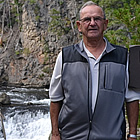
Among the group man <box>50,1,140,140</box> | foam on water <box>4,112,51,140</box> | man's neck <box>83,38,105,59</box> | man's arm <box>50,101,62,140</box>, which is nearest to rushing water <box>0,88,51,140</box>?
foam on water <box>4,112,51,140</box>

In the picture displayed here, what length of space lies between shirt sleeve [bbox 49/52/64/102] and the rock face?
Answer: 1910 centimetres

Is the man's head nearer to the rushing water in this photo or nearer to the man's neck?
the man's neck

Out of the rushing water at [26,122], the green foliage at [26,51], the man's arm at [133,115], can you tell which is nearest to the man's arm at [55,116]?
the man's arm at [133,115]

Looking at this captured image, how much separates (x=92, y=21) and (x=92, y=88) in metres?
0.53

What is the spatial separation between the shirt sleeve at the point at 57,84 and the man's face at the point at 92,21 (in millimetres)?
299

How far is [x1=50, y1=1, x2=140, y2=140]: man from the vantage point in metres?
1.83

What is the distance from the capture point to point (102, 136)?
5.92ft

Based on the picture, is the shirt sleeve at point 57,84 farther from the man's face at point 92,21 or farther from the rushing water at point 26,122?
the rushing water at point 26,122

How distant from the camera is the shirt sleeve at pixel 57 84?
1992mm

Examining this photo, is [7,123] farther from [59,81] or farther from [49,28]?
[49,28]

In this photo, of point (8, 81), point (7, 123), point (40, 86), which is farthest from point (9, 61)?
point (7, 123)

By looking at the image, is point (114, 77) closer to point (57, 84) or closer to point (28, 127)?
point (57, 84)

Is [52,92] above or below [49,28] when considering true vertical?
below

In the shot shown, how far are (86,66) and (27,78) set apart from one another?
2113cm
